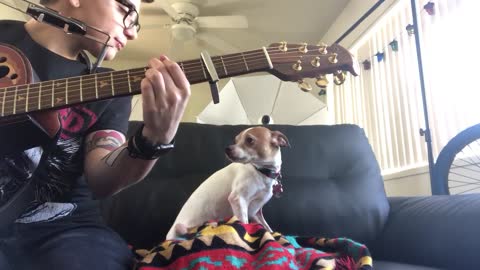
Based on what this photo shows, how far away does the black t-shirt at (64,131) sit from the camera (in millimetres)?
711

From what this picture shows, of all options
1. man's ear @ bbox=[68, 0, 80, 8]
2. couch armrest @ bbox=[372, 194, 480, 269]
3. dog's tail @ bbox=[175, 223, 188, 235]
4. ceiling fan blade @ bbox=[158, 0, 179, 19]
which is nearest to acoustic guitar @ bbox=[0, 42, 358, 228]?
man's ear @ bbox=[68, 0, 80, 8]

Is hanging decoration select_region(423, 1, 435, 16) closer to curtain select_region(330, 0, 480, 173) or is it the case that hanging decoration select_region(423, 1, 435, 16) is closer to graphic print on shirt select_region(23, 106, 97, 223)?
curtain select_region(330, 0, 480, 173)

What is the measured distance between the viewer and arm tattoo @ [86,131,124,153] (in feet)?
2.64

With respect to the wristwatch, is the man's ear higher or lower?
higher

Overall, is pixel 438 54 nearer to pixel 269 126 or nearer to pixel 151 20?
pixel 269 126

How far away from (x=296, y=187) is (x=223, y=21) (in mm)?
1995

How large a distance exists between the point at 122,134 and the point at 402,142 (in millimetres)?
1876

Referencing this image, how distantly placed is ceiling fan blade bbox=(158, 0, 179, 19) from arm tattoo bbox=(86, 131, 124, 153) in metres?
2.31

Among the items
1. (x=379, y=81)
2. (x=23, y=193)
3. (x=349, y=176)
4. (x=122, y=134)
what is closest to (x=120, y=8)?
(x=122, y=134)

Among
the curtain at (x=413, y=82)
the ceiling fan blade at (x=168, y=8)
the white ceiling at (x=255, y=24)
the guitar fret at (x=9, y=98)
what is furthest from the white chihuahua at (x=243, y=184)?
the ceiling fan blade at (x=168, y=8)

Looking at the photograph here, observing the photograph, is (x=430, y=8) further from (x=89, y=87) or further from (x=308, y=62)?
(x=89, y=87)

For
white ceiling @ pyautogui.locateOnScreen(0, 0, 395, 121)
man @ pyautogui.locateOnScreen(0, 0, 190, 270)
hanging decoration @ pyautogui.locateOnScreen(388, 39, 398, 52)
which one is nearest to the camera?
man @ pyautogui.locateOnScreen(0, 0, 190, 270)

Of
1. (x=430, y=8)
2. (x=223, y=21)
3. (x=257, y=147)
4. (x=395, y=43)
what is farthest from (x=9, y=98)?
(x=223, y=21)

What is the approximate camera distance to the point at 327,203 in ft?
3.65
